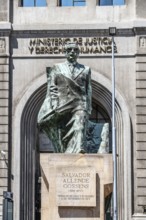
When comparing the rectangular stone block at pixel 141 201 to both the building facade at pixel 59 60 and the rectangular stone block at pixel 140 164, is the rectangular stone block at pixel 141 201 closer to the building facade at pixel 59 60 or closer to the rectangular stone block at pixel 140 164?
the building facade at pixel 59 60

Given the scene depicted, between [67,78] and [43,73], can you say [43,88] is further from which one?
[67,78]

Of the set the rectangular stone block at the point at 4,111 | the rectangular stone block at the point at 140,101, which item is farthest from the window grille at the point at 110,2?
the rectangular stone block at the point at 4,111

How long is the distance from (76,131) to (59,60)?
2367 centimetres

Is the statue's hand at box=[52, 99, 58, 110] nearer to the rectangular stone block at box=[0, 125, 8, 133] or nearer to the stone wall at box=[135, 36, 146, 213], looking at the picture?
the stone wall at box=[135, 36, 146, 213]

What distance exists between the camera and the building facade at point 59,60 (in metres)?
Result: 43.9

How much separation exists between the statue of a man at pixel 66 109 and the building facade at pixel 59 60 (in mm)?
21687

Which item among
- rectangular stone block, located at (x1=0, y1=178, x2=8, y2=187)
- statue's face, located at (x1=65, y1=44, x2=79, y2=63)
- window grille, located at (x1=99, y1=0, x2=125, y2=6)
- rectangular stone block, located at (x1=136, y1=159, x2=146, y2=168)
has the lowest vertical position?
rectangular stone block, located at (x1=0, y1=178, x2=8, y2=187)

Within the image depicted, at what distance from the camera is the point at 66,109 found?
22250mm

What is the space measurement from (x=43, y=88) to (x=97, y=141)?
907 inches

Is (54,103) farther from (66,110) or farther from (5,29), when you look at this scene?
(5,29)

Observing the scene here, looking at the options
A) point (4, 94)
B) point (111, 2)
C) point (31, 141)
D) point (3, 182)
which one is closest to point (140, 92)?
point (111, 2)

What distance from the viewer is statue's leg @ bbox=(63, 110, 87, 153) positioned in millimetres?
21891

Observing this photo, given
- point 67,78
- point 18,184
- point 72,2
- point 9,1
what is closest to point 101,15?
point 72,2

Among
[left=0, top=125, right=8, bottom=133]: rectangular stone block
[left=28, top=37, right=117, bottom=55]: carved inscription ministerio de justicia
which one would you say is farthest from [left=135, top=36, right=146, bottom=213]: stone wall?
[left=0, top=125, right=8, bottom=133]: rectangular stone block
